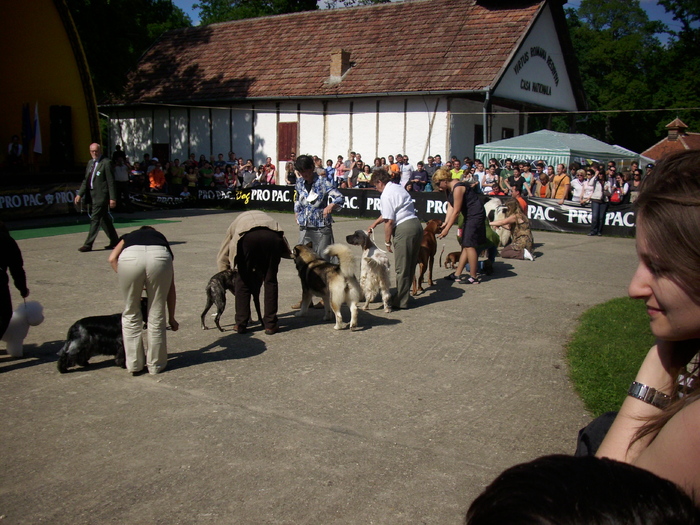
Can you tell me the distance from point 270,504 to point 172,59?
3511cm

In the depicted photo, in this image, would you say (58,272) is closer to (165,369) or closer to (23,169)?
(165,369)

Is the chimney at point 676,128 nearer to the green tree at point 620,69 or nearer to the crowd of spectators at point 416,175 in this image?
the green tree at point 620,69

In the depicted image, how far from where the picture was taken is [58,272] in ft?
35.7

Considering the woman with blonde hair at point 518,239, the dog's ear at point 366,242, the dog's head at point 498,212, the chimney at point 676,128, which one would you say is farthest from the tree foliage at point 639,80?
the dog's ear at point 366,242

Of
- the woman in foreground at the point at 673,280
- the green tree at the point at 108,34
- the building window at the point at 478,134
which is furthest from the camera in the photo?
the building window at the point at 478,134

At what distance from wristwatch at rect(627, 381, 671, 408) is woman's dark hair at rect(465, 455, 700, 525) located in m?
0.56

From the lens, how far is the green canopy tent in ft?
74.1

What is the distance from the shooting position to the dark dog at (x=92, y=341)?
234 inches

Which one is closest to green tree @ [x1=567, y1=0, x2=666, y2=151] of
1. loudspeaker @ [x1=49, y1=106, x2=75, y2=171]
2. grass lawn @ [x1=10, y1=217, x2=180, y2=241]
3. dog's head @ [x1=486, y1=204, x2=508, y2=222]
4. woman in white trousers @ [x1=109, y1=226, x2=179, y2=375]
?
dog's head @ [x1=486, y1=204, x2=508, y2=222]

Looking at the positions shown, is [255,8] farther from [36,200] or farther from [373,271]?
[373,271]

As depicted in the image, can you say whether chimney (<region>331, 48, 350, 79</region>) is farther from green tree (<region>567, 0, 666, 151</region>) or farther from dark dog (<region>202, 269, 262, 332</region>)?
green tree (<region>567, 0, 666, 151</region>)

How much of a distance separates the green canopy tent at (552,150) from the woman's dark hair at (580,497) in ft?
75.3

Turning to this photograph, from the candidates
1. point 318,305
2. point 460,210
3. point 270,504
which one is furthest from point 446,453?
point 460,210

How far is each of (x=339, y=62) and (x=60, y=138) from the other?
12343mm
